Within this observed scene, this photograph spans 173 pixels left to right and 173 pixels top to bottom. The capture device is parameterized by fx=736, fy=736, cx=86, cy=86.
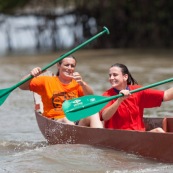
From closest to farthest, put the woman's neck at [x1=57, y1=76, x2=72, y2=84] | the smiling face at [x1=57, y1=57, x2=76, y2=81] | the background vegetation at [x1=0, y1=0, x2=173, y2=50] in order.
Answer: the smiling face at [x1=57, y1=57, x2=76, y2=81] < the woman's neck at [x1=57, y1=76, x2=72, y2=84] < the background vegetation at [x1=0, y1=0, x2=173, y2=50]

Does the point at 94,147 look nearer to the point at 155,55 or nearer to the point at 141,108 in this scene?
the point at 141,108

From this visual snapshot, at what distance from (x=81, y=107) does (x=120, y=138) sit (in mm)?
480

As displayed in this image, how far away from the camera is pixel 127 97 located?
→ 22.2ft

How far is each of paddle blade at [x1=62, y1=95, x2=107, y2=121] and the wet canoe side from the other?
0.16m

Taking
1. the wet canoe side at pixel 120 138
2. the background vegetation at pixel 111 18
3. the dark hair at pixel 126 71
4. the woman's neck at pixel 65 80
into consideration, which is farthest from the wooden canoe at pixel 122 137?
the background vegetation at pixel 111 18

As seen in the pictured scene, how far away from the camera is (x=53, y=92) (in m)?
7.79

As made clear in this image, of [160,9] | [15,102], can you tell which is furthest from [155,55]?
[15,102]

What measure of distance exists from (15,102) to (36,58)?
26.0ft

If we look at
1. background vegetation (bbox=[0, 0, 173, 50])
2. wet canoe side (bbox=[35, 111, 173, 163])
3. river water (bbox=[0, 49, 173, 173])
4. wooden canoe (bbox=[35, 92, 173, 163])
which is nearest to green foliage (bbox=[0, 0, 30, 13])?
background vegetation (bbox=[0, 0, 173, 50])

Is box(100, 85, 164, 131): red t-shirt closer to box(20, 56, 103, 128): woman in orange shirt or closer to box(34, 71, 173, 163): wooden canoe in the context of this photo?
box(34, 71, 173, 163): wooden canoe

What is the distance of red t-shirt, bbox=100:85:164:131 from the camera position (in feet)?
22.8

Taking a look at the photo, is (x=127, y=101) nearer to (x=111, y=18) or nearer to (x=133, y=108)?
(x=133, y=108)

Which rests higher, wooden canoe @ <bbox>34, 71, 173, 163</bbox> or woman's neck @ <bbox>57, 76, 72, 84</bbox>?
woman's neck @ <bbox>57, 76, 72, 84</bbox>

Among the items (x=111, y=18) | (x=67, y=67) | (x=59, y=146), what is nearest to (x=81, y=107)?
(x=59, y=146)
